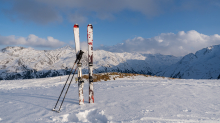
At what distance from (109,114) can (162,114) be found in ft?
5.62

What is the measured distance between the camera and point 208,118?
3.85m

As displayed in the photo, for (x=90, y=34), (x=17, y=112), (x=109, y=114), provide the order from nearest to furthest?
(x=109, y=114), (x=17, y=112), (x=90, y=34)

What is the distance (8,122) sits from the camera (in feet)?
12.9

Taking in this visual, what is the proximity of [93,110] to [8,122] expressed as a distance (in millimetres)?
2627

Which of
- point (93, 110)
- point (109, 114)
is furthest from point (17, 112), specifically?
point (109, 114)

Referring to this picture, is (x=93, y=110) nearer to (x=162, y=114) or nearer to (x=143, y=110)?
(x=143, y=110)

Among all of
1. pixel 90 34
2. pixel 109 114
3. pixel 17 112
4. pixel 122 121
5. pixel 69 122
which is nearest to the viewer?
pixel 122 121

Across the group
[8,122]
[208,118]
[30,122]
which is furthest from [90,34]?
[208,118]

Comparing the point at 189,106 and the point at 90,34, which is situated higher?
the point at 90,34

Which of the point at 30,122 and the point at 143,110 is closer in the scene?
the point at 30,122

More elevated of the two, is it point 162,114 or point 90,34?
point 90,34

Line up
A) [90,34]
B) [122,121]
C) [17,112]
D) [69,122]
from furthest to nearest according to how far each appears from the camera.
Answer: [90,34] → [17,112] → [69,122] → [122,121]

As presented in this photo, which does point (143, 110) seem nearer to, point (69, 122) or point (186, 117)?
point (186, 117)

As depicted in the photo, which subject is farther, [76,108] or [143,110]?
[76,108]
